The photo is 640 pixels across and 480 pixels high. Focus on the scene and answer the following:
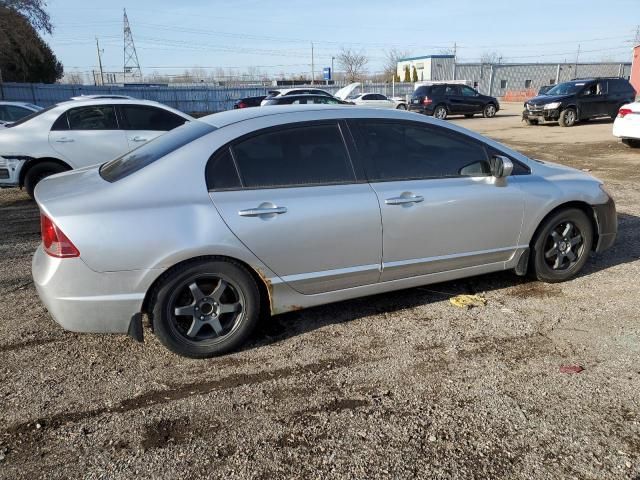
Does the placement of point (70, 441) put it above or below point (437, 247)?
below

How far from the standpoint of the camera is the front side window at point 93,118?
24.2 feet

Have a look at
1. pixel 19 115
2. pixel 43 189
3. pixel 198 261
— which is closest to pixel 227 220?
pixel 198 261

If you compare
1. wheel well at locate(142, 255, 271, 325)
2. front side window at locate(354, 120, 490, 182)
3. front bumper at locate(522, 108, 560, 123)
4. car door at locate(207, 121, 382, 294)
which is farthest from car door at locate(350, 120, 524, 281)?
front bumper at locate(522, 108, 560, 123)

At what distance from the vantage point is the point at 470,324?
12.5 ft

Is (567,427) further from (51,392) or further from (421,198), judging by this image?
(51,392)

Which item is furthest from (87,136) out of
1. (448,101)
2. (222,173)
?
(448,101)

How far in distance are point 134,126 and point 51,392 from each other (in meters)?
5.58

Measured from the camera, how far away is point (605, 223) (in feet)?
15.1

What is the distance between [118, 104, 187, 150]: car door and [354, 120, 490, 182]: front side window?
4.86 m

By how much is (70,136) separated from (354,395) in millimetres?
6346

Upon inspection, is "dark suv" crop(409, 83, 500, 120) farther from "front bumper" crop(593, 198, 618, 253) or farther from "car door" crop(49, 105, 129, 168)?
"front bumper" crop(593, 198, 618, 253)

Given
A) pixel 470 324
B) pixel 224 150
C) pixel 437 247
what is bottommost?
pixel 470 324

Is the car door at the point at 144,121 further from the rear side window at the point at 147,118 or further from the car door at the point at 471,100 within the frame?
the car door at the point at 471,100

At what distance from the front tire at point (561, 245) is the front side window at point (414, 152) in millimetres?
868
